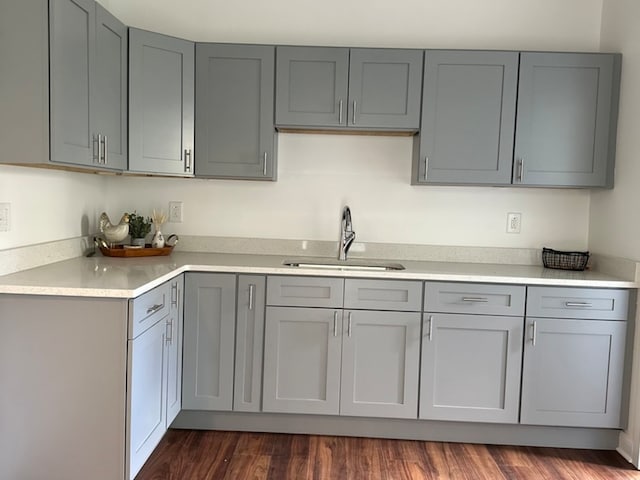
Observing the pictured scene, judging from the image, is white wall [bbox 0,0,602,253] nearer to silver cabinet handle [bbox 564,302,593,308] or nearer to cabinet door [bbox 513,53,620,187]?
cabinet door [bbox 513,53,620,187]

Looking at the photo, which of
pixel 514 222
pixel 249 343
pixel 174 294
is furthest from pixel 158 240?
pixel 514 222

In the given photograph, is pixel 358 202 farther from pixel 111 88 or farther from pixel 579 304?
pixel 111 88

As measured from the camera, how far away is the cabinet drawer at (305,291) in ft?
8.58

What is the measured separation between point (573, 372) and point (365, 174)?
1.51 metres

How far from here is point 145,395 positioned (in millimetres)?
2146

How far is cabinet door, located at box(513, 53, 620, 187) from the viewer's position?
2.77 meters

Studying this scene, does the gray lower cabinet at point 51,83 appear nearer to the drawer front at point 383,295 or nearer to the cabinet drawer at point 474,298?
the drawer front at point 383,295

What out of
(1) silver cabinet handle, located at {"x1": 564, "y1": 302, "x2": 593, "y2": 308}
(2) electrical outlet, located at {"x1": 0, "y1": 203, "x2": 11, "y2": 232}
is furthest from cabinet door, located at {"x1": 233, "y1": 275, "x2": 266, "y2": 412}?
(1) silver cabinet handle, located at {"x1": 564, "y1": 302, "x2": 593, "y2": 308}

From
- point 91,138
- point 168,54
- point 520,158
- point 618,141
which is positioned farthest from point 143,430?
point 618,141

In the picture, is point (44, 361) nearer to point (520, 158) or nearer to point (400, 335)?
point (400, 335)

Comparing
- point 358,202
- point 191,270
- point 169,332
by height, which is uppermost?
point 358,202

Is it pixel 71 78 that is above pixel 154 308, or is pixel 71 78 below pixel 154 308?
above

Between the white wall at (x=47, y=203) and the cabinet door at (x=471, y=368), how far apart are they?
1852mm

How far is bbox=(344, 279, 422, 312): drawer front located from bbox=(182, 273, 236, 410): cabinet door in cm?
59
